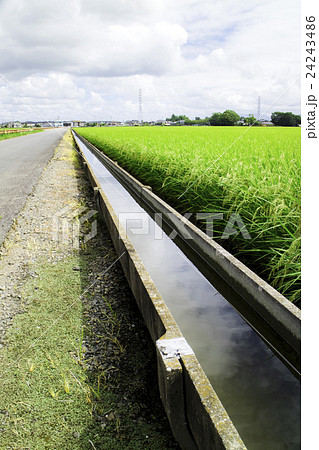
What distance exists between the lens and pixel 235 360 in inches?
107

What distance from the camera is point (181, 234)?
514cm

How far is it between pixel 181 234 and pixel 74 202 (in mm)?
2998

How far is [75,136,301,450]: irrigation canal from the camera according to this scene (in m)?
2.17

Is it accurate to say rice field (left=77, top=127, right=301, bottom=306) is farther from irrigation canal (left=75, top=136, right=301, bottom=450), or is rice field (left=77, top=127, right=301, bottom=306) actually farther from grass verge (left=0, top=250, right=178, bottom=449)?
grass verge (left=0, top=250, right=178, bottom=449)

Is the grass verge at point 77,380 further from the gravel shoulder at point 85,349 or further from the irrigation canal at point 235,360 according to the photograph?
the irrigation canal at point 235,360

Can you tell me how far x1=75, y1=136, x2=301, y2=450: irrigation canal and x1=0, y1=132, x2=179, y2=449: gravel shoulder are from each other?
1.61 ft

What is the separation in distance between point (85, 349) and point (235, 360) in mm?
1151

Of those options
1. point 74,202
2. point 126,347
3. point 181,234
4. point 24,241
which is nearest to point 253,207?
point 181,234

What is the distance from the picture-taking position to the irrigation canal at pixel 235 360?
2168 millimetres

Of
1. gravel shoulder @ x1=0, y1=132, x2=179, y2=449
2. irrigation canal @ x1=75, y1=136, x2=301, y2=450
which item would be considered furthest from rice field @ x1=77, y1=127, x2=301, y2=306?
gravel shoulder @ x1=0, y1=132, x2=179, y2=449

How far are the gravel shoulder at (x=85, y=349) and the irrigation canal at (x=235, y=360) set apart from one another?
0.49 m

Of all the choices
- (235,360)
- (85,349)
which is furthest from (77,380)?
(235,360)

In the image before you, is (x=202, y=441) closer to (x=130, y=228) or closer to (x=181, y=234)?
(x=181, y=234)

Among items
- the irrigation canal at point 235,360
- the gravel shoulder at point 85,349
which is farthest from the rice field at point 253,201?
the gravel shoulder at point 85,349
